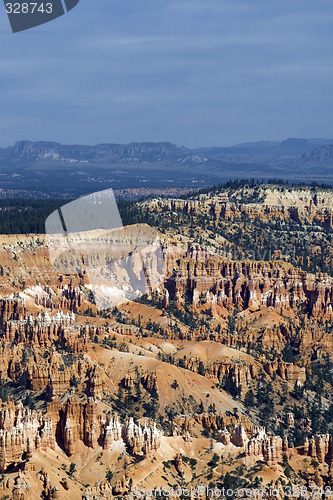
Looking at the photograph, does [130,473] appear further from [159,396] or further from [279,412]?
[279,412]

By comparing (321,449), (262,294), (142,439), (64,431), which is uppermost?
(142,439)

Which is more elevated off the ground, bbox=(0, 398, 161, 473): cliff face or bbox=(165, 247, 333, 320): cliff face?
bbox=(0, 398, 161, 473): cliff face

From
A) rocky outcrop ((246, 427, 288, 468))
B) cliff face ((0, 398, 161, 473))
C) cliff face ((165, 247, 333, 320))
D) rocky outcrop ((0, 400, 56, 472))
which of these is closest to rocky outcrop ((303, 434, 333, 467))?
rocky outcrop ((246, 427, 288, 468))

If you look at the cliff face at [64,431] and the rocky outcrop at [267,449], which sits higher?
the cliff face at [64,431]

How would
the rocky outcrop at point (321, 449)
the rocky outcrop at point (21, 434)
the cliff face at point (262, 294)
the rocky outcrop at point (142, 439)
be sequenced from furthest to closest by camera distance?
1. the cliff face at point (262, 294)
2. the rocky outcrop at point (321, 449)
3. the rocky outcrop at point (142, 439)
4. the rocky outcrop at point (21, 434)

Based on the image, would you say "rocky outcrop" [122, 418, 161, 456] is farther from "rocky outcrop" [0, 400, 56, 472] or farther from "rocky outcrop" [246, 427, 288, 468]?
"rocky outcrop" [246, 427, 288, 468]

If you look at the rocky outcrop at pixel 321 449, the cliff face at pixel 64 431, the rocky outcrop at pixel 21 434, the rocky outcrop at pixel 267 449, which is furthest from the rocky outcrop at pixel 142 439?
the rocky outcrop at pixel 321 449

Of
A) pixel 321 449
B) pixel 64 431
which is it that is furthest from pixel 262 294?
pixel 64 431

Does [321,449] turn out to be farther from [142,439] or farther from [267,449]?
[142,439]

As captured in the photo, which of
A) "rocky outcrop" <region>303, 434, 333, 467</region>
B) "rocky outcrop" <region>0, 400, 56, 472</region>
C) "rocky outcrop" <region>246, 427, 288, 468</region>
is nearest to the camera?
"rocky outcrop" <region>0, 400, 56, 472</region>

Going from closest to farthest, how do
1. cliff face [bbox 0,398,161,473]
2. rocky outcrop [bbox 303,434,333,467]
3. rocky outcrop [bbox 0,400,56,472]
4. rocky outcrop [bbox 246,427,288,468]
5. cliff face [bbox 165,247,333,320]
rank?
rocky outcrop [bbox 0,400,56,472], cliff face [bbox 0,398,161,473], rocky outcrop [bbox 246,427,288,468], rocky outcrop [bbox 303,434,333,467], cliff face [bbox 165,247,333,320]

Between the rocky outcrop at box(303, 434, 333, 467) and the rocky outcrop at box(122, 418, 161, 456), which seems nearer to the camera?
the rocky outcrop at box(122, 418, 161, 456)

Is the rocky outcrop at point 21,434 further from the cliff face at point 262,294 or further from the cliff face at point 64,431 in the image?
the cliff face at point 262,294
